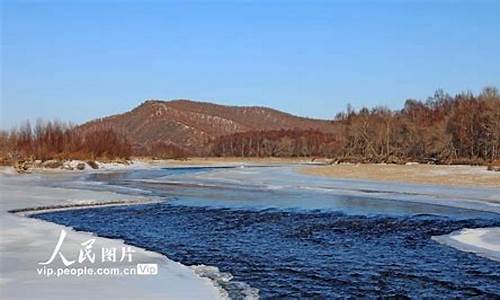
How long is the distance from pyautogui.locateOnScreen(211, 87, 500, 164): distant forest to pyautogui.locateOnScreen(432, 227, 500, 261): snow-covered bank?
5340cm

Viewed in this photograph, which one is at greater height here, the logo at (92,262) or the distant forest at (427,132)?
the distant forest at (427,132)

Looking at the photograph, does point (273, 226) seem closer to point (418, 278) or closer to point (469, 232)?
point (469, 232)

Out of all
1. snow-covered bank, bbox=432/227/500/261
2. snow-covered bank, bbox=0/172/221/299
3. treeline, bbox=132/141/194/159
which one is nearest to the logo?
snow-covered bank, bbox=0/172/221/299

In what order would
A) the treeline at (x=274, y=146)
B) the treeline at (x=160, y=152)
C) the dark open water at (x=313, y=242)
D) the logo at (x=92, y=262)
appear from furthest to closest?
1. the treeline at (x=274, y=146)
2. the treeline at (x=160, y=152)
3. the dark open water at (x=313, y=242)
4. the logo at (x=92, y=262)

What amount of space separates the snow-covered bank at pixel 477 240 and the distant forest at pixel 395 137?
178 ft

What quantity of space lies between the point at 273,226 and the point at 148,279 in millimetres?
9112

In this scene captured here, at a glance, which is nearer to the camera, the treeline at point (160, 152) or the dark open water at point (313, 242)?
the dark open water at point (313, 242)

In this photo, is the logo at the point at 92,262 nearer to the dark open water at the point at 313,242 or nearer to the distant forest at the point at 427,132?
the dark open water at the point at 313,242

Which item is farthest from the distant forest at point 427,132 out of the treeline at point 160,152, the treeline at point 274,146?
the treeline at point 160,152

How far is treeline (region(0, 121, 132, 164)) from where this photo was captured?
301 ft

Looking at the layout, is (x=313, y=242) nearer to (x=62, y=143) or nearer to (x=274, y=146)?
(x=62, y=143)

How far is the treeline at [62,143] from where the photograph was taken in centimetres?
9161

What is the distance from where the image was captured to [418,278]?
36.7 ft

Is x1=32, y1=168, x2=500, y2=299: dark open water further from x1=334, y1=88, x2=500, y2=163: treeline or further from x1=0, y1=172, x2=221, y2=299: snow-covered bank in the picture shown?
x1=334, y1=88, x2=500, y2=163: treeline
